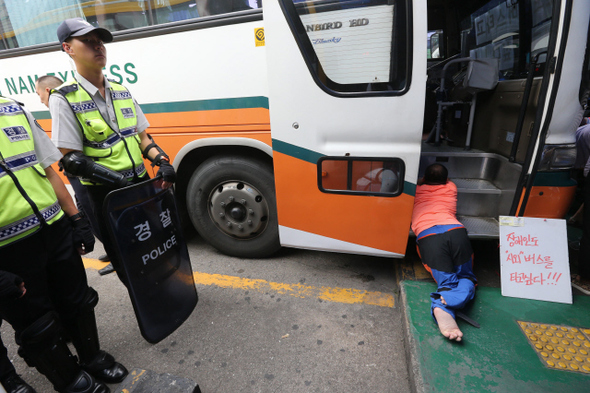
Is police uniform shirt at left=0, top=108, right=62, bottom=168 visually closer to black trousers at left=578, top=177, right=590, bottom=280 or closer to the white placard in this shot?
the white placard

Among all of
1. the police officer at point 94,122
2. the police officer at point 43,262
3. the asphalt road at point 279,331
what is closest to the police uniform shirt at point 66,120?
the police officer at point 94,122

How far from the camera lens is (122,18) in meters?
2.42

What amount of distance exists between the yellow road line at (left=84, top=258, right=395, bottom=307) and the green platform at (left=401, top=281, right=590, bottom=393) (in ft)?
0.84

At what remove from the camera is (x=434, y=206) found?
7.68ft

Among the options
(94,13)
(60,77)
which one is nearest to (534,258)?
(94,13)

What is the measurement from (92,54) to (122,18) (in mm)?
1017

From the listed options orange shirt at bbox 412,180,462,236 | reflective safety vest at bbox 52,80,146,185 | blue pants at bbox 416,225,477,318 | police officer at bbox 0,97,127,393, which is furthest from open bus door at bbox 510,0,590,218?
police officer at bbox 0,97,127,393

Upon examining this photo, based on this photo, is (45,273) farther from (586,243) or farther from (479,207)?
(586,243)

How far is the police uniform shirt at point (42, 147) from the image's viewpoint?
1471 mm

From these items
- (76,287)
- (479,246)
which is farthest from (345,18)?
(479,246)

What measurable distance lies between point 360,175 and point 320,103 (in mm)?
594

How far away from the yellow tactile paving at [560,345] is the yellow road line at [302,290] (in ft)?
2.85

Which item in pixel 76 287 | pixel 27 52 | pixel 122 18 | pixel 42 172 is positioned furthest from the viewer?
pixel 27 52

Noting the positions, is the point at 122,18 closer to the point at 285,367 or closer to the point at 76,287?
the point at 76,287
